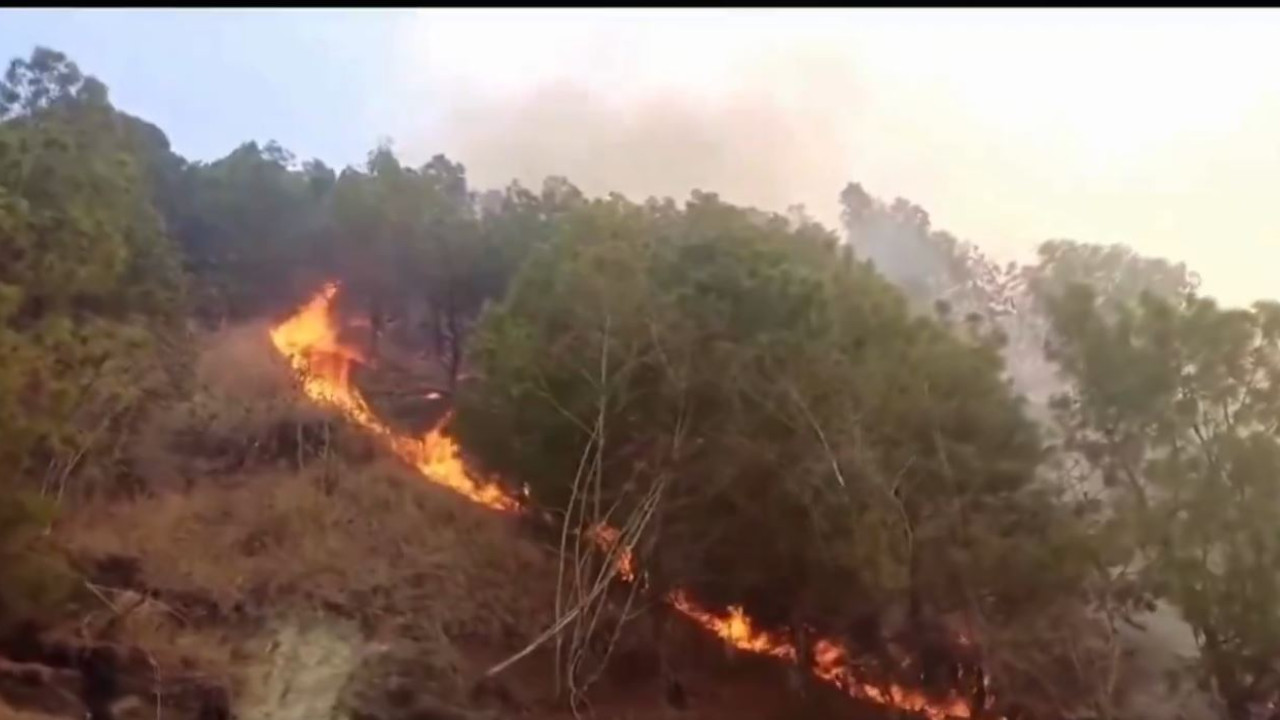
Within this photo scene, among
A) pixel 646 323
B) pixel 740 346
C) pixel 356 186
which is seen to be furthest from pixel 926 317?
pixel 356 186

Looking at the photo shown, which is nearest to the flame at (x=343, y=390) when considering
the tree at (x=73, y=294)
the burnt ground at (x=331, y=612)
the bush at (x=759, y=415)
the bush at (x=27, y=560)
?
the burnt ground at (x=331, y=612)

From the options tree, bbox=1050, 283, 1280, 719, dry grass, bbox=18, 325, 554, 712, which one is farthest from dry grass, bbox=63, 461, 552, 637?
tree, bbox=1050, 283, 1280, 719

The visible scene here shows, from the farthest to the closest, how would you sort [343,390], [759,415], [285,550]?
1. [343,390]
2. [285,550]
3. [759,415]

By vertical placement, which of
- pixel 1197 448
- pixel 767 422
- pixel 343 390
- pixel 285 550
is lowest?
pixel 285 550

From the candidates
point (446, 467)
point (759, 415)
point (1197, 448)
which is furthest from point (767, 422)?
point (446, 467)

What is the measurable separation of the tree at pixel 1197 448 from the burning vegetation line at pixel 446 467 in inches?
122

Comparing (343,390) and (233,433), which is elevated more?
(343,390)

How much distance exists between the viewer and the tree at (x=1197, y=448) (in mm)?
12945

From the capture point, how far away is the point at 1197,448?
13.5m

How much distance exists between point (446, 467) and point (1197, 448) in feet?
39.1

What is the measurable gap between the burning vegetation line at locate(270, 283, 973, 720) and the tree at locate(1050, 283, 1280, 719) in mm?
3108

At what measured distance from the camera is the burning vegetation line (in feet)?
50.1

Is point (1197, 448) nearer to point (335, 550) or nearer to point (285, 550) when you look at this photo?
point (335, 550)

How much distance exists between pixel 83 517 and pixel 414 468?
18.3ft
